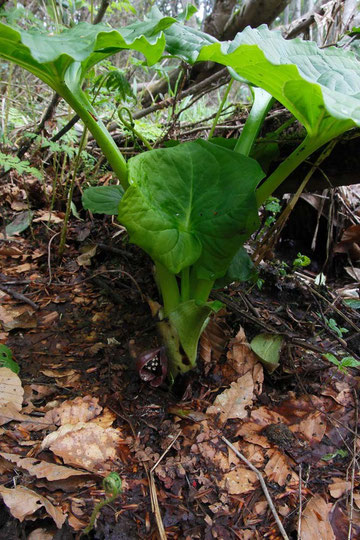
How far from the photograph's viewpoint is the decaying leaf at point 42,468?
2.50 feet

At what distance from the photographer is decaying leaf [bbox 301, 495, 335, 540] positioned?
785 millimetres

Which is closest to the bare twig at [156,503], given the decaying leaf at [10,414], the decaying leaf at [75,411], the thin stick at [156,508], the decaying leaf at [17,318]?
the thin stick at [156,508]

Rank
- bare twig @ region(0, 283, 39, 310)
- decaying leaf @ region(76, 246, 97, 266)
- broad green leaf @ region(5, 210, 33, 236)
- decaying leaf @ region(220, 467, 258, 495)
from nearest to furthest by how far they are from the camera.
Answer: decaying leaf @ region(220, 467, 258, 495) < bare twig @ region(0, 283, 39, 310) < decaying leaf @ region(76, 246, 97, 266) < broad green leaf @ region(5, 210, 33, 236)

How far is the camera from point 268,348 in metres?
1.17

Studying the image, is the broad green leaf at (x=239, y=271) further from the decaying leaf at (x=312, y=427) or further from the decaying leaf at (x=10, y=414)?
the decaying leaf at (x=10, y=414)

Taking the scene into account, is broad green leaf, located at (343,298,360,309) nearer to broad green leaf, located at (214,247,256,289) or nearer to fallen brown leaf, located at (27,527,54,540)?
broad green leaf, located at (214,247,256,289)

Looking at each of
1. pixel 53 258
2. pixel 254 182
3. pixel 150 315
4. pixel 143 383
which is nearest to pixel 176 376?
pixel 143 383

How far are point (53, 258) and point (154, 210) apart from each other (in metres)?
0.79

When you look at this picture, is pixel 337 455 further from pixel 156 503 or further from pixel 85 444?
pixel 85 444

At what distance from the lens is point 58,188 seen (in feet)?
5.78

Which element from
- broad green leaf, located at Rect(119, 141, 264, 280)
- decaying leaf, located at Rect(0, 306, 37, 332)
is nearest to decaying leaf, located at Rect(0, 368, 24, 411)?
decaying leaf, located at Rect(0, 306, 37, 332)

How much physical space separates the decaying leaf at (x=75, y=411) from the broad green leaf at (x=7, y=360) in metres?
0.17

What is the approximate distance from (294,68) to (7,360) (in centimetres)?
99

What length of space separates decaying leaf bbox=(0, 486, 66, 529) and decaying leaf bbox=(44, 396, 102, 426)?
0.20m
